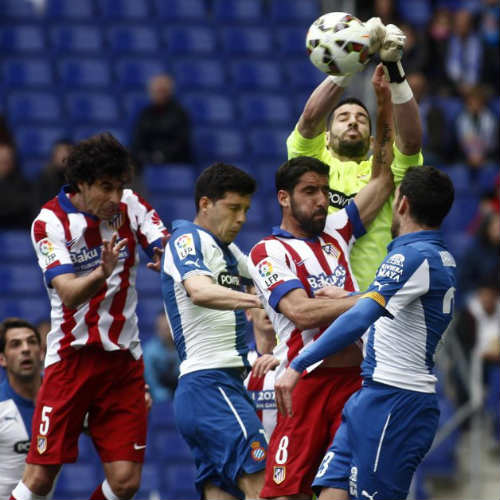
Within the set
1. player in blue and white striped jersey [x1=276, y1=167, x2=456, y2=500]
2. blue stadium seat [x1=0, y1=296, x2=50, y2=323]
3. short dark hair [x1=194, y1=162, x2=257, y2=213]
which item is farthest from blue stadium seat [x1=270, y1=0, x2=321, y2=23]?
player in blue and white striped jersey [x1=276, y1=167, x2=456, y2=500]

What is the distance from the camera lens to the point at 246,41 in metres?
16.0

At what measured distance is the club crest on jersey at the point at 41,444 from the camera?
7359mm

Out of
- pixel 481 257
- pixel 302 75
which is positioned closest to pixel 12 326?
pixel 481 257

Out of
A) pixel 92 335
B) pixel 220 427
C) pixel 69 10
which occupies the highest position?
pixel 69 10

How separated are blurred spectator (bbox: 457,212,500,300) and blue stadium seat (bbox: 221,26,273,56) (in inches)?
172

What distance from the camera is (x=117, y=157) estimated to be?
23.8ft

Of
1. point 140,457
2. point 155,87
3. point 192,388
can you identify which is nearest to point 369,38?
point 192,388

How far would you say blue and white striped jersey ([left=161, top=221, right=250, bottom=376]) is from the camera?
23.3 feet

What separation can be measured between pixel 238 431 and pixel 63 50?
9.64 metres

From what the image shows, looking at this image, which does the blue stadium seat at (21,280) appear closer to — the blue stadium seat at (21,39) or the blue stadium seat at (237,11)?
Answer: the blue stadium seat at (21,39)

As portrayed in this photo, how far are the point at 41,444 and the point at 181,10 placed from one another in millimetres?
9866

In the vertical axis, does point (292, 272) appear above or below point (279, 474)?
above

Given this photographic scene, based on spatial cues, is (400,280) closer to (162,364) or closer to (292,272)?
(292,272)

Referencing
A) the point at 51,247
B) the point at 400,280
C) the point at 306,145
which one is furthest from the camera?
the point at 306,145
